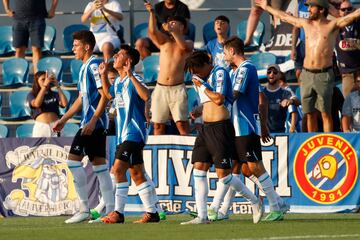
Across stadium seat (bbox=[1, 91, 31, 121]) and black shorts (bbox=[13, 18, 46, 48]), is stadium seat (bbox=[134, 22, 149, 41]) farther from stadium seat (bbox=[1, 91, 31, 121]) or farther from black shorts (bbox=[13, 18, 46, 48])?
stadium seat (bbox=[1, 91, 31, 121])

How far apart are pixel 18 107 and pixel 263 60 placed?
4282 millimetres

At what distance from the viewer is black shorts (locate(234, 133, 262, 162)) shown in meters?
13.6

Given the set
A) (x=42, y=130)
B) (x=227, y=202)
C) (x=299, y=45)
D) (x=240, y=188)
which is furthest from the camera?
(x=299, y=45)

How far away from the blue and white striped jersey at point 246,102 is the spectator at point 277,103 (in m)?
3.53

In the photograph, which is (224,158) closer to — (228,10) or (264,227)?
(264,227)

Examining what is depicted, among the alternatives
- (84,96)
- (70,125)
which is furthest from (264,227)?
(70,125)

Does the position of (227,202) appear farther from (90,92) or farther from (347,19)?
(347,19)

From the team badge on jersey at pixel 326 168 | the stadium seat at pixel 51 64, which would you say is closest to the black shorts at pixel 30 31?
the stadium seat at pixel 51 64

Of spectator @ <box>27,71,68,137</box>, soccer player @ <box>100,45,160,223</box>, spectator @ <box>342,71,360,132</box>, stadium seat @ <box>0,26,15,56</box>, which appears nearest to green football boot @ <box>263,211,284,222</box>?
soccer player @ <box>100,45,160,223</box>

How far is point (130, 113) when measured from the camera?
13.5m

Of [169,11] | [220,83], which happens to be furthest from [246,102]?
[169,11]

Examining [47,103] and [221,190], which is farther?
[47,103]

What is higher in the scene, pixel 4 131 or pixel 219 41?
pixel 219 41

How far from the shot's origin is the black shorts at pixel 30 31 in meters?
20.5
